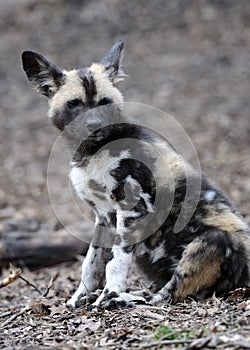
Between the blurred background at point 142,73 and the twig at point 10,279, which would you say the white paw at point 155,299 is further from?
the blurred background at point 142,73

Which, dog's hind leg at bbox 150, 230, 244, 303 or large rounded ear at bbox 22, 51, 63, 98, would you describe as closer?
Result: dog's hind leg at bbox 150, 230, 244, 303

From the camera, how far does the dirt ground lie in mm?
5129

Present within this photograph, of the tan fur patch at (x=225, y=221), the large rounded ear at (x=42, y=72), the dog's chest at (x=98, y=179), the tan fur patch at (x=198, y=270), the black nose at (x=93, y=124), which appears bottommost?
the tan fur patch at (x=198, y=270)

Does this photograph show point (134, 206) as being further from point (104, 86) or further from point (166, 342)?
point (166, 342)

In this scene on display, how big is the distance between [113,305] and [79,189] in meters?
1.31

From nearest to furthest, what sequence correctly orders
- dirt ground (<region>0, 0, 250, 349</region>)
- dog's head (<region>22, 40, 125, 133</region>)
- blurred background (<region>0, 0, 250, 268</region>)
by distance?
dirt ground (<region>0, 0, 250, 349</region>), dog's head (<region>22, 40, 125, 133</region>), blurred background (<region>0, 0, 250, 268</region>)

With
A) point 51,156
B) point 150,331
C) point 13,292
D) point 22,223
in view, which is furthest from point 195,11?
point 150,331

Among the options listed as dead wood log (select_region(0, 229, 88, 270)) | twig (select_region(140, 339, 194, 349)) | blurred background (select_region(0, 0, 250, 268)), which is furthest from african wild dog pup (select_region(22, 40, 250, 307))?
blurred background (select_region(0, 0, 250, 268))

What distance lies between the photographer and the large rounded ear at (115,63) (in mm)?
6836

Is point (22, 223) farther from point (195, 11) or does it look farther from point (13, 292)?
point (195, 11)

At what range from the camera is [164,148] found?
6.43 meters

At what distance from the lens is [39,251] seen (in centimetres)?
845

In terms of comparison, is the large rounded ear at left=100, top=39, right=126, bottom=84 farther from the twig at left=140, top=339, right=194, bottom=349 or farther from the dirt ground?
the twig at left=140, top=339, right=194, bottom=349

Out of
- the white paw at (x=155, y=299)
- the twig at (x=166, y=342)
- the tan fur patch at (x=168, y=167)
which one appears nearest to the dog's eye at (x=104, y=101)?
the tan fur patch at (x=168, y=167)
